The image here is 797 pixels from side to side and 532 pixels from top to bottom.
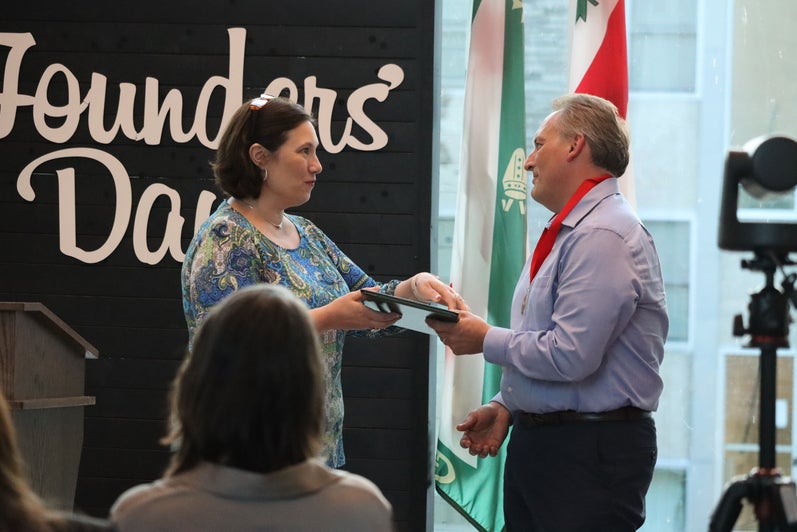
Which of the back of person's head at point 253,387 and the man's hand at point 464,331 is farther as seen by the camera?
the man's hand at point 464,331

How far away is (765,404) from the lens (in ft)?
5.85

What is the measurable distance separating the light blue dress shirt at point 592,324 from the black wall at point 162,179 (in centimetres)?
157

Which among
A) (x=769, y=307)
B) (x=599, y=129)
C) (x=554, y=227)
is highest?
(x=599, y=129)

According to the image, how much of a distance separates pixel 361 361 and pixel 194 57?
4.52 feet

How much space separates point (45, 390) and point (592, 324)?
172 cm

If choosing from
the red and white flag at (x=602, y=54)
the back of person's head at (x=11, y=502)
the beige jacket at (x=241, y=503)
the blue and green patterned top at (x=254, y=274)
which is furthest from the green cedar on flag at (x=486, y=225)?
the back of person's head at (x=11, y=502)

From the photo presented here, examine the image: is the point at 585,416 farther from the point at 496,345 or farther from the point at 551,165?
the point at 551,165

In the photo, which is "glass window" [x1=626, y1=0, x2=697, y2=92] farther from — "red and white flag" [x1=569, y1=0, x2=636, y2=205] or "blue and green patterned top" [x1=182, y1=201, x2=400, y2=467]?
"blue and green patterned top" [x1=182, y1=201, x2=400, y2=467]

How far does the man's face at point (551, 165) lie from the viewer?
8.36 ft

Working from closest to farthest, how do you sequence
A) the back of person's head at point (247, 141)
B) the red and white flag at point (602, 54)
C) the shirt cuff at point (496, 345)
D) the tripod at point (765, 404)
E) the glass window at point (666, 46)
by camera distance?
the tripod at point (765, 404) < the shirt cuff at point (496, 345) < the back of person's head at point (247, 141) < the red and white flag at point (602, 54) < the glass window at point (666, 46)

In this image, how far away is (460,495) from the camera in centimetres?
378

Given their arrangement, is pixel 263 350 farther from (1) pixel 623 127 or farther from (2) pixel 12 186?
(2) pixel 12 186

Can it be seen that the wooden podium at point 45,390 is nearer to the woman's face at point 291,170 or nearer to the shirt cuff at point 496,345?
the woman's face at point 291,170

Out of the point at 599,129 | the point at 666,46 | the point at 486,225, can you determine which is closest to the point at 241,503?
the point at 599,129
